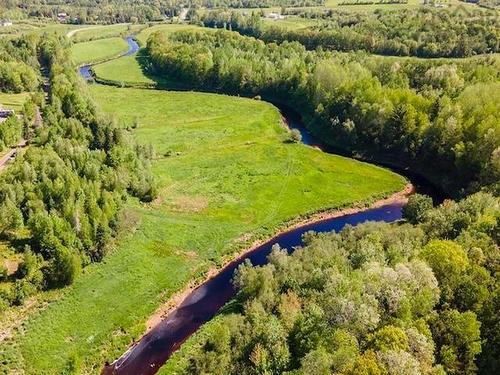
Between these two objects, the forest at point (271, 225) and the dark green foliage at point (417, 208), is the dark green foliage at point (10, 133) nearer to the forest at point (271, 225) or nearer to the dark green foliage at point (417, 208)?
the forest at point (271, 225)

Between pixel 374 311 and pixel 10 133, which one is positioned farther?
pixel 10 133

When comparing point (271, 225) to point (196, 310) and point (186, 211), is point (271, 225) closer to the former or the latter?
point (186, 211)

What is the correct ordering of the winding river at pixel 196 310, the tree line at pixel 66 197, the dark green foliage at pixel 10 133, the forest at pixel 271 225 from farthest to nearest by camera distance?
the dark green foliage at pixel 10 133 → the tree line at pixel 66 197 → the winding river at pixel 196 310 → the forest at pixel 271 225

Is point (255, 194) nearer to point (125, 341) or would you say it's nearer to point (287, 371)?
point (125, 341)

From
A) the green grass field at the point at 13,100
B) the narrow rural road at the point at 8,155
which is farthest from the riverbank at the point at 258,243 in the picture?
the green grass field at the point at 13,100

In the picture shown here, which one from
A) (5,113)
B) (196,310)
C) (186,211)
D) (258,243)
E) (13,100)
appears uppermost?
(5,113)

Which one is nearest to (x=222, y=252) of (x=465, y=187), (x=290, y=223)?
(x=290, y=223)

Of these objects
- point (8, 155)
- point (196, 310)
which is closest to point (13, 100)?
point (8, 155)
